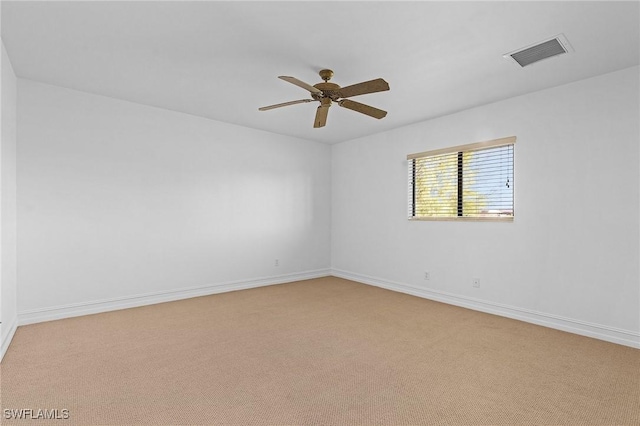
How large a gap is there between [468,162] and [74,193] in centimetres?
477

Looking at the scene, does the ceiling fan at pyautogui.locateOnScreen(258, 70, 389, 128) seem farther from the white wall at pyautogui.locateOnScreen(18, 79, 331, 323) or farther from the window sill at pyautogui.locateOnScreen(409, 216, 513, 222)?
the white wall at pyautogui.locateOnScreen(18, 79, 331, 323)

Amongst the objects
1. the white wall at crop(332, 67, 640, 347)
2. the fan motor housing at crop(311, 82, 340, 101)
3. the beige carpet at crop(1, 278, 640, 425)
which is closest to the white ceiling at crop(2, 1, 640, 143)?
the fan motor housing at crop(311, 82, 340, 101)

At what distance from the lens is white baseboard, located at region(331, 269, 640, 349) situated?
10.3ft

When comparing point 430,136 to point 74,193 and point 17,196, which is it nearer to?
point 74,193

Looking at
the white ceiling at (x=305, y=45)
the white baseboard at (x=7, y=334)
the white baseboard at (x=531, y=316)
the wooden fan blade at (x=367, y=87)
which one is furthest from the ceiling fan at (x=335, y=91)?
the white baseboard at (x=7, y=334)

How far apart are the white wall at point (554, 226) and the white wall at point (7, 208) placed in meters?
4.54

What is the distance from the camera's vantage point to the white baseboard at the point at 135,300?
11.8 ft

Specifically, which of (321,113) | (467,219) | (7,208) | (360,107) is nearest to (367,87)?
(360,107)

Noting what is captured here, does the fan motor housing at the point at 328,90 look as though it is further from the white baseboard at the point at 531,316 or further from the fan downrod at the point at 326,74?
the white baseboard at the point at 531,316

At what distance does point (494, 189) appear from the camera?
163 inches

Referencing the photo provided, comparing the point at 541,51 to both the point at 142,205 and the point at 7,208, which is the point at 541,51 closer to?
the point at 142,205

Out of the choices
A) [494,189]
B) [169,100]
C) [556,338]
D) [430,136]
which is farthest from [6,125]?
[556,338]

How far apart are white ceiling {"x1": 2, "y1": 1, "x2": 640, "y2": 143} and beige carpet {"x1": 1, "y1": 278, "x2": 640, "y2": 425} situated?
2523 millimetres

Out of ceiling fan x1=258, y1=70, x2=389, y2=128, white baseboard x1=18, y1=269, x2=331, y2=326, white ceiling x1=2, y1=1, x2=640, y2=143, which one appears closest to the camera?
white ceiling x1=2, y1=1, x2=640, y2=143
